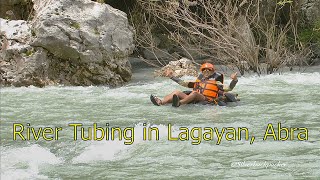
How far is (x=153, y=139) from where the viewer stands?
6.43 metres

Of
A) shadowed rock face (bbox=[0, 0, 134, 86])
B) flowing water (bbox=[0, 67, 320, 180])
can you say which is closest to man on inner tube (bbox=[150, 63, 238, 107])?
flowing water (bbox=[0, 67, 320, 180])

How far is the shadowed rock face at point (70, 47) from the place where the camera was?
38.1 ft

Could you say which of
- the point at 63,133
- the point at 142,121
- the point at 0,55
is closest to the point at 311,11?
the point at 0,55

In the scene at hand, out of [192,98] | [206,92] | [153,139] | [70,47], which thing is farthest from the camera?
[70,47]

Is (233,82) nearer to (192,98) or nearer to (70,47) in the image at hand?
(192,98)

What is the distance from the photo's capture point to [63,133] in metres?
6.89

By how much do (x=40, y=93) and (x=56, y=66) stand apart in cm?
143

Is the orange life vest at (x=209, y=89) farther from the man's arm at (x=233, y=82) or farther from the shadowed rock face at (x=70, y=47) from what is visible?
the shadowed rock face at (x=70, y=47)

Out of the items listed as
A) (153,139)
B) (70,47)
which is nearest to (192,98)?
(153,139)

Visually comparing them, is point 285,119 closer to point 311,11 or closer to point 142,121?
point 142,121

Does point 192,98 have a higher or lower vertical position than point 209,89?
lower

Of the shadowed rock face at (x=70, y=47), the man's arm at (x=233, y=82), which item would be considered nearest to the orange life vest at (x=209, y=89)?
the man's arm at (x=233, y=82)

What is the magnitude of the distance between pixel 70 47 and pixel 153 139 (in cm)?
568

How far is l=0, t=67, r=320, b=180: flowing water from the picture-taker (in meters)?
5.21
